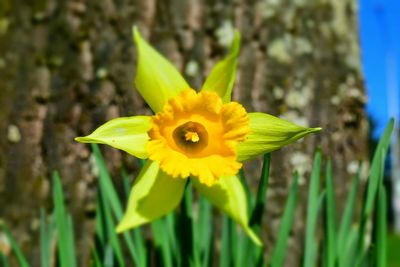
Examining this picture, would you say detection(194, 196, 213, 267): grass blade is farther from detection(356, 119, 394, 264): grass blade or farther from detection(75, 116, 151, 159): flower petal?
detection(75, 116, 151, 159): flower petal

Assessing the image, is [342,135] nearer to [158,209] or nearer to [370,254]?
[370,254]

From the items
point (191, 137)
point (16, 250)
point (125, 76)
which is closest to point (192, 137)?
point (191, 137)

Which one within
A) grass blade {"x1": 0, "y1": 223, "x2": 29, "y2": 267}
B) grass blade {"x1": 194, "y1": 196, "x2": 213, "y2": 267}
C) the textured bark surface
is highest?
the textured bark surface

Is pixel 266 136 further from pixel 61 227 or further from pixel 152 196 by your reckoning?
pixel 61 227

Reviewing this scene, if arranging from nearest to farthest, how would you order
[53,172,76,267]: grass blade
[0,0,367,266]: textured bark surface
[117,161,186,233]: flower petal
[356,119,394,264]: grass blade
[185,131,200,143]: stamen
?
[117,161,186,233]: flower petal < [185,131,200,143]: stamen < [356,119,394,264]: grass blade < [53,172,76,267]: grass blade < [0,0,367,266]: textured bark surface

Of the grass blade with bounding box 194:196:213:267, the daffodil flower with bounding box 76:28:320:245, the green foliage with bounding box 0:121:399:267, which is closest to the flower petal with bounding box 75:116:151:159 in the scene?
the daffodil flower with bounding box 76:28:320:245

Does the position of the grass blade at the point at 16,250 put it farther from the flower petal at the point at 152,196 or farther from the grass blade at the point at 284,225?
the flower petal at the point at 152,196

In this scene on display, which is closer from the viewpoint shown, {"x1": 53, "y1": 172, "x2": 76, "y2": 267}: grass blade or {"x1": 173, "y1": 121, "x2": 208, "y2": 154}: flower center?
{"x1": 173, "y1": 121, "x2": 208, "y2": 154}: flower center
